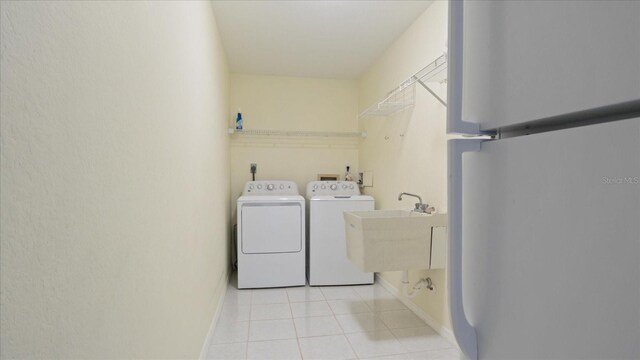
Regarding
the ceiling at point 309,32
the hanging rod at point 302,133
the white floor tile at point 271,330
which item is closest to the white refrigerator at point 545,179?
the white floor tile at point 271,330

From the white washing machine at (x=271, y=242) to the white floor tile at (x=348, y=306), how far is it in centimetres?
53

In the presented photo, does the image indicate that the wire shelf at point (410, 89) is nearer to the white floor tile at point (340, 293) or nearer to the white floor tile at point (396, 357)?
the white floor tile at point (396, 357)

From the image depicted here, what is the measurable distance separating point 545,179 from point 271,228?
2.79m

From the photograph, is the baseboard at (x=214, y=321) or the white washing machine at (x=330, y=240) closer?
the baseboard at (x=214, y=321)

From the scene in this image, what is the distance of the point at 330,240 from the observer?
10.4 ft

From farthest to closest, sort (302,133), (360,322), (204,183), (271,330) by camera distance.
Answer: (302,133)
(360,322)
(271,330)
(204,183)

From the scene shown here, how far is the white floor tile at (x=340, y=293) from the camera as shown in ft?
9.38

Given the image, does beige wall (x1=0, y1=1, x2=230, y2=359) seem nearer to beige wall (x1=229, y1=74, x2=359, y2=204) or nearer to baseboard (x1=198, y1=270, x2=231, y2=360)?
baseboard (x1=198, y1=270, x2=231, y2=360)

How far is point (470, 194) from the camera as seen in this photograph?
0.58m

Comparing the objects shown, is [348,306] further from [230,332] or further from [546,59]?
[546,59]

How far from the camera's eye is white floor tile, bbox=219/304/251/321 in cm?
242

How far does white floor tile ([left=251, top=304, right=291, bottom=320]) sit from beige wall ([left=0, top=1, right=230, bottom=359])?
1.10 m

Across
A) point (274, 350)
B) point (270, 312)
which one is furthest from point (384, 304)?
point (274, 350)

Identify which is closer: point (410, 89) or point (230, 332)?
point (230, 332)
